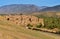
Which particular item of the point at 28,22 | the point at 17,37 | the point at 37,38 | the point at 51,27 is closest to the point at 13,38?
the point at 17,37

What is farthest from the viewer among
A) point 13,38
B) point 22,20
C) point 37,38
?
point 22,20

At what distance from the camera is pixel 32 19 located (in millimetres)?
48438

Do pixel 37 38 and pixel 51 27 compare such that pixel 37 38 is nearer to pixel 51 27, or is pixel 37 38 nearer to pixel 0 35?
pixel 0 35

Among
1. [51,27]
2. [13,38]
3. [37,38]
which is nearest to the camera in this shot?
[13,38]

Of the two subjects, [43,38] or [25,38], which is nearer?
[25,38]

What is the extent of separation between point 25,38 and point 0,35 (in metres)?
1.41

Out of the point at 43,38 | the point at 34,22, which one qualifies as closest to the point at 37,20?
the point at 34,22

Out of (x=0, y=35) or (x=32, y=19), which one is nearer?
(x=0, y=35)

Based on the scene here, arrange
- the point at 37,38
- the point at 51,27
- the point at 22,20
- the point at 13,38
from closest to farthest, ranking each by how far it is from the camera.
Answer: the point at 13,38 < the point at 37,38 < the point at 51,27 < the point at 22,20

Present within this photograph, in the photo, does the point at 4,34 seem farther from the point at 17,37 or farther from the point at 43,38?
the point at 43,38

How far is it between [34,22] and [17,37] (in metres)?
35.6

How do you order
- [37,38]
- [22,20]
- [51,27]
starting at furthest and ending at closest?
1. [22,20]
2. [51,27]
3. [37,38]

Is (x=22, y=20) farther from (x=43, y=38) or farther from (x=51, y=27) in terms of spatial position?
(x=43, y=38)

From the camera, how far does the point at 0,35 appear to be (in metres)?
11.9
